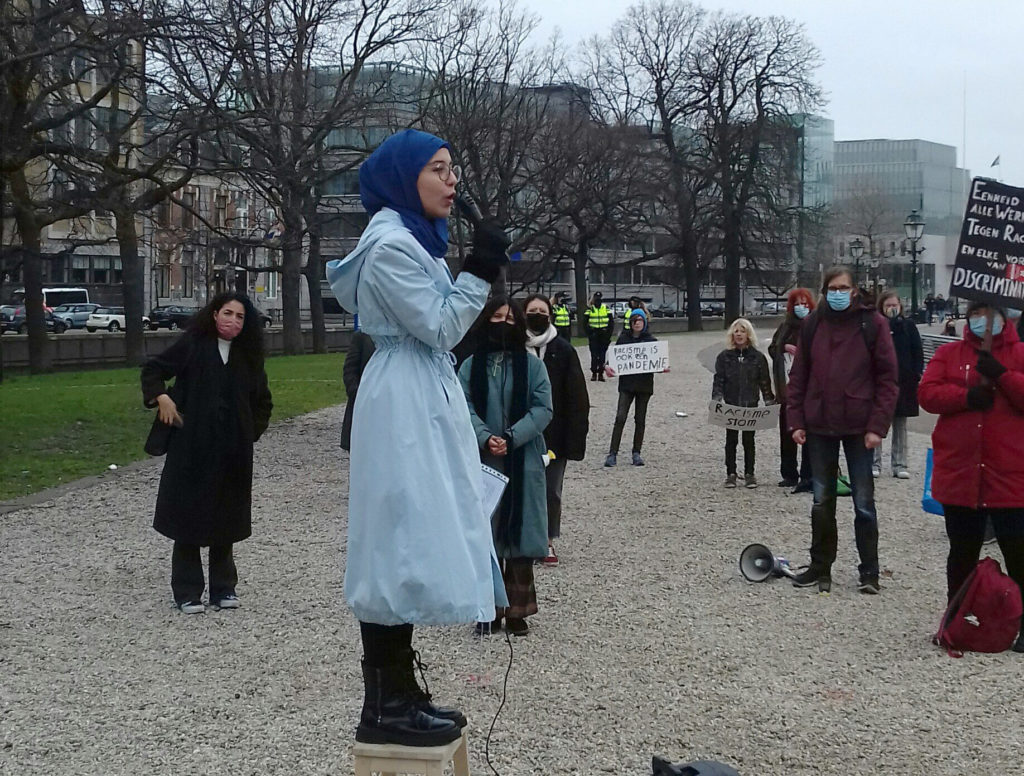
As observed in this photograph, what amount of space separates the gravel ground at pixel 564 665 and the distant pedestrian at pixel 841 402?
0.31 meters

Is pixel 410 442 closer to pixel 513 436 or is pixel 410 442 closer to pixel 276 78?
pixel 513 436

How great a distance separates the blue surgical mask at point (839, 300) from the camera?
8219 millimetres

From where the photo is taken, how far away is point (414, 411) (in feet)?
12.4

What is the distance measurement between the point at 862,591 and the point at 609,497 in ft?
15.5

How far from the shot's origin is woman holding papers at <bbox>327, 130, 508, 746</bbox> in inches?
147

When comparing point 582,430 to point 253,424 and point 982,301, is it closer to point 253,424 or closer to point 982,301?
point 253,424

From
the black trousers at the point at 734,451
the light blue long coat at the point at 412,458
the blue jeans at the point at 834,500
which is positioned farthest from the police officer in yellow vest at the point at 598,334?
the light blue long coat at the point at 412,458

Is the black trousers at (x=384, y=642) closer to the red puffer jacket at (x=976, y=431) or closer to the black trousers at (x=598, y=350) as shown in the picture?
the red puffer jacket at (x=976, y=431)

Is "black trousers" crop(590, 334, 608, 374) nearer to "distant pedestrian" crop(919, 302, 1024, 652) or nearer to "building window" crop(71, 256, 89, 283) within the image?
"distant pedestrian" crop(919, 302, 1024, 652)

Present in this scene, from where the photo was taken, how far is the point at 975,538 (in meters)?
7.05

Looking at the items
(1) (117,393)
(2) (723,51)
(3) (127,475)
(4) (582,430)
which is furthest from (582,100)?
(4) (582,430)

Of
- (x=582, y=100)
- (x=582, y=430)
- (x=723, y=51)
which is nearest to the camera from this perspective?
(x=582, y=430)

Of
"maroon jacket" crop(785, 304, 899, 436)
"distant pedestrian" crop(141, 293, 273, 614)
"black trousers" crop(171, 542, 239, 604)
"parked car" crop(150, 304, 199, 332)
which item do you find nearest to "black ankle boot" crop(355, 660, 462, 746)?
"distant pedestrian" crop(141, 293, 273, 614)

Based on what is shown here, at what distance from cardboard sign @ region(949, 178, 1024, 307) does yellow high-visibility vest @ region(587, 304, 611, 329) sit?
900 inches
